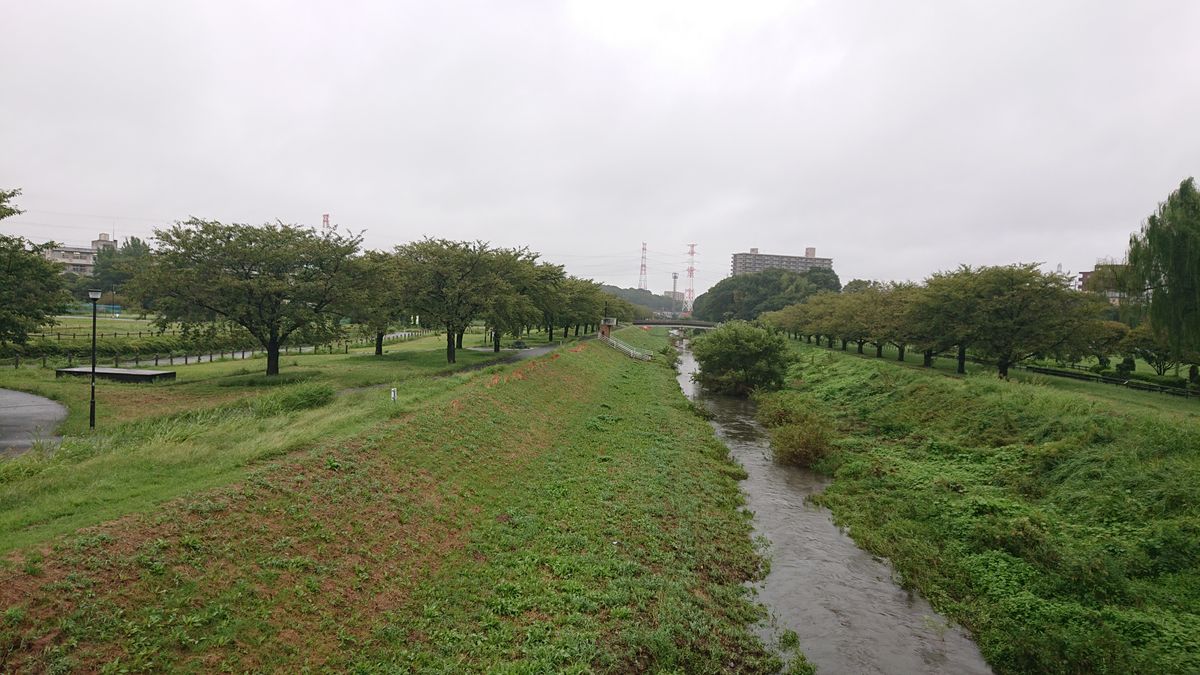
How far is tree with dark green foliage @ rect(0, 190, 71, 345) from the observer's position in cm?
1988

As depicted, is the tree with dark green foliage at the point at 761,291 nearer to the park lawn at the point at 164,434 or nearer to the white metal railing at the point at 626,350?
the white metal railing at the point at 626,350

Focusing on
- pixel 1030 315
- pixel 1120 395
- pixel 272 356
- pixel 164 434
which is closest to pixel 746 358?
pixel 1030 315

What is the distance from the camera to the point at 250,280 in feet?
86.5

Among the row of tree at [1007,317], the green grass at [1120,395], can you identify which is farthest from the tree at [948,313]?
the green grass at [1120,395]

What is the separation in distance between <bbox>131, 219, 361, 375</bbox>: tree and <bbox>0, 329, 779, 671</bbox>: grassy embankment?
40.2 ft

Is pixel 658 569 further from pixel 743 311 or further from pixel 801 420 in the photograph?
pixel 743 311

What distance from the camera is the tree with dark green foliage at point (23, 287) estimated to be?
19.9 metres

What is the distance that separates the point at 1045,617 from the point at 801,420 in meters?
15.4

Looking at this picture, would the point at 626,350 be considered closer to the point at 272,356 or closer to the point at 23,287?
the point at 272,356

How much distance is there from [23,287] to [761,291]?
156 meters

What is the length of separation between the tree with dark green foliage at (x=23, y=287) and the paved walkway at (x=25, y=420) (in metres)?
2.39

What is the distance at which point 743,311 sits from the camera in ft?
527

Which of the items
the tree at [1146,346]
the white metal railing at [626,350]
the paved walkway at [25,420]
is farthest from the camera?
the white metal railing at [626,350]

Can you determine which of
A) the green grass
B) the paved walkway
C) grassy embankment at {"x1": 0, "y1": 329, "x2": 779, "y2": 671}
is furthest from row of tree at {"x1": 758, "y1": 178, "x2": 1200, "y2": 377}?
the paved walkway
